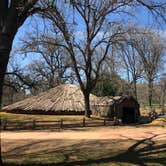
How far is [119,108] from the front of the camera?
4728cm

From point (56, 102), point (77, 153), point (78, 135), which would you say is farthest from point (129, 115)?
point (77, 153)

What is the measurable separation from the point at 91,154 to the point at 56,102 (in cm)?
3430

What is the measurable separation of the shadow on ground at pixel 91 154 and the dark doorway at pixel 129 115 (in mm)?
26018

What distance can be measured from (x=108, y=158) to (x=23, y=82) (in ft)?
91.3

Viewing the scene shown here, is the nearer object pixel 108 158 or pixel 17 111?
pixel 108 158

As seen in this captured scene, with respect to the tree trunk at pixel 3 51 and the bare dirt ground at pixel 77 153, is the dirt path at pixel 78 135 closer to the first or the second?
the bare dirt ground at pixel 77 153

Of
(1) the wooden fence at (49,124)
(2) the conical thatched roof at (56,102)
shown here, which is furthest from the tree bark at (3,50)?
(2) the conical thatched roof at (56,102)

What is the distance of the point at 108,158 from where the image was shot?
1658 cm

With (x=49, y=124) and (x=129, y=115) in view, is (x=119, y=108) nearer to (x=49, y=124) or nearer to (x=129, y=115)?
(x=129, y=115)

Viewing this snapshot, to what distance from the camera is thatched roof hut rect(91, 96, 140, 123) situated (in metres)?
47.2

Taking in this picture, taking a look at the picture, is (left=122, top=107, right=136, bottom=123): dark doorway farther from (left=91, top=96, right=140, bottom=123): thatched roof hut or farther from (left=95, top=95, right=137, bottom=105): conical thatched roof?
(left=95, top=95, right=137, bottom=105): conical thatched roof

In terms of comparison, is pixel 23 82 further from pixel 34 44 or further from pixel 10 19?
pixel 10 19

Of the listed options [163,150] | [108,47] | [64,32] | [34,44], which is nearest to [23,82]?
[34,44]

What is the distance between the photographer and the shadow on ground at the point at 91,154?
15297 mm
